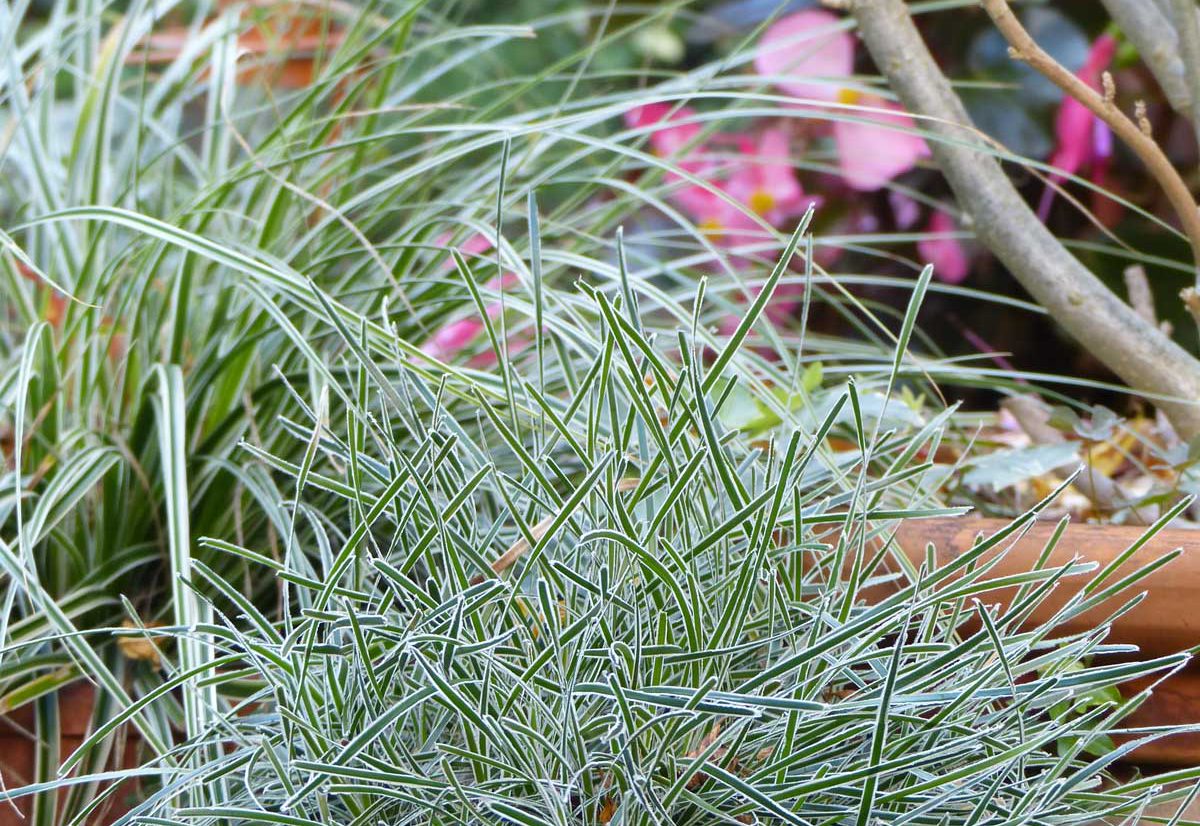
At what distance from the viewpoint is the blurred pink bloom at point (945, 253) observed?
1396 millimetres

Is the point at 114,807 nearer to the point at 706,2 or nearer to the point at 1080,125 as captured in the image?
the point at 1080,125

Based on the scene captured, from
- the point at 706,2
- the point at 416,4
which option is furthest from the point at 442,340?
the point at 706,2

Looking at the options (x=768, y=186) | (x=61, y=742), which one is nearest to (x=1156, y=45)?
(x=768, y=186)

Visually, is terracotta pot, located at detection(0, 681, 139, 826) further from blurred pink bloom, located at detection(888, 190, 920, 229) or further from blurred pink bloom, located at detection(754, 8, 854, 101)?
blurred pink bloom, located at detection(888, 190, 920, 229)

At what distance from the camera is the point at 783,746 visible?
0.48 m

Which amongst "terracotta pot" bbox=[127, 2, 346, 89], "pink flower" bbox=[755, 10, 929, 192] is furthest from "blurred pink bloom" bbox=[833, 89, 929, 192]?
"terracotta pot" bbox=[127, 2, 346, 89]

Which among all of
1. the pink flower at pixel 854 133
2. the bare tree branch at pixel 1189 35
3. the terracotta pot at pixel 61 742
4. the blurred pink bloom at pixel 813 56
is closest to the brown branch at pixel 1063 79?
the bare tree branch at pixel 1189 35

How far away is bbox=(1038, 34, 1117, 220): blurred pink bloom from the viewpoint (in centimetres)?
127

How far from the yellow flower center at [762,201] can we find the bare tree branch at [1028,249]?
51 cm

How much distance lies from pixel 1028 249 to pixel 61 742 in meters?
0.69

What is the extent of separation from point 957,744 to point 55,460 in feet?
2.04

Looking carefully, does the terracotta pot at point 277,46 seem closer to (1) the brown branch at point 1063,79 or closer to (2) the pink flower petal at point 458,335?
(2) the pink flower petal at point 458,335

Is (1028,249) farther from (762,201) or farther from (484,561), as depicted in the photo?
(762,201)

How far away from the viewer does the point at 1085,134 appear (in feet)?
4.24
